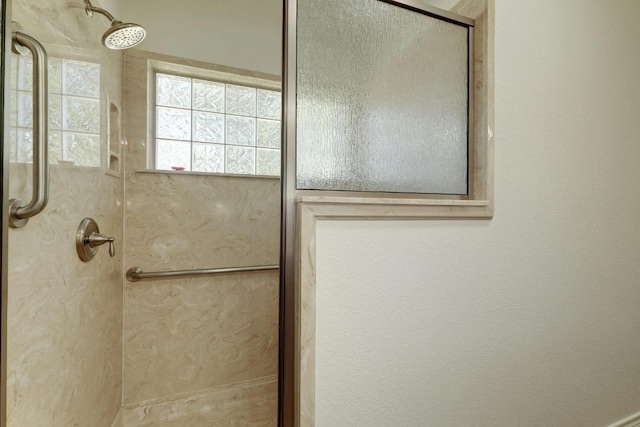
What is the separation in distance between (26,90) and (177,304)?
53.9 inches

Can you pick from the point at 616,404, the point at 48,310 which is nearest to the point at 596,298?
the point at 616,404

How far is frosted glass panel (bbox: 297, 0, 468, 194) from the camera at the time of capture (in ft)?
2.90

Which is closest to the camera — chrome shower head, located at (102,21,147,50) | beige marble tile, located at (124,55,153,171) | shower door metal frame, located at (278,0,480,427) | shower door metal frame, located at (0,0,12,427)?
shower door metal frame, located at (0,0,12,427)

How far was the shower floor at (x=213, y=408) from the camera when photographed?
5.63ft

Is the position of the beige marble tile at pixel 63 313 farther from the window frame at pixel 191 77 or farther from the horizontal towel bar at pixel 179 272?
the window frame at pixel 191 77

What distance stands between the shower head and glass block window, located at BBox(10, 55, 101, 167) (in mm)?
137

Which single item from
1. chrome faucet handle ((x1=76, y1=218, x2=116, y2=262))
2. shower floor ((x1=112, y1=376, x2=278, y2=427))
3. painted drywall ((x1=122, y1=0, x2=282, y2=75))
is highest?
painted drywall ((x1=122, y1=0, x2=282, y2=75))

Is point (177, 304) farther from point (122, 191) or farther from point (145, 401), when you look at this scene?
point (122, 191)

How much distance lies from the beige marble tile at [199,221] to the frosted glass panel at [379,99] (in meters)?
1.18

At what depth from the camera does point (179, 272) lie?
1.79 metres

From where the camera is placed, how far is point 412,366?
1013 millimetres

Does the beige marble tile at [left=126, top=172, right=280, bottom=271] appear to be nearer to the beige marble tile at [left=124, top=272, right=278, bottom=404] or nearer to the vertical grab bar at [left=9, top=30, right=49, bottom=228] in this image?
the beige marble tile at [left=124, top=272, right=278, bottom=404]

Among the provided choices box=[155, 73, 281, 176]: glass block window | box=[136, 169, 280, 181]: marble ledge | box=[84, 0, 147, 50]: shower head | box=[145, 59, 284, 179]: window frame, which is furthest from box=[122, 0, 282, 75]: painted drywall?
box=[136, 169, 280, 181]: marble ledge

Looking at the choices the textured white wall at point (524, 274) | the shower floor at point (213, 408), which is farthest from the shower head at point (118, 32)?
the shower floor at point (213, 408)
